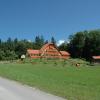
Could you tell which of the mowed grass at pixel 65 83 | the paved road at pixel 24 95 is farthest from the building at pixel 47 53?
the paved road at pixel 24 95

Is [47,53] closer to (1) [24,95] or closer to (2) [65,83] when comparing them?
(2) [65,83]

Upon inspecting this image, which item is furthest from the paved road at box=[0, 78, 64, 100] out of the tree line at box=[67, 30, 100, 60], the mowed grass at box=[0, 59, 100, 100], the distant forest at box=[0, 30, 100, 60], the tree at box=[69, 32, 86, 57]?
the tree at box=[69, 32, 86, 57]

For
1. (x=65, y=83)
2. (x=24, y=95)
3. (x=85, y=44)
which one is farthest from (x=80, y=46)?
(x=24, y=95)

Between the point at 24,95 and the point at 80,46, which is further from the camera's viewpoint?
the point at 80,46

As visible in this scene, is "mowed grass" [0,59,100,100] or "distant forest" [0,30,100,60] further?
"distant forest" [0,30,100,60]

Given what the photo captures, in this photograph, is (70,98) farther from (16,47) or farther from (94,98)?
(16,47)

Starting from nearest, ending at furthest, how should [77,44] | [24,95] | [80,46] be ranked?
[24,95]
[80,46]
[77,44]

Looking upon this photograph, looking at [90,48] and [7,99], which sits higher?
[90,48]

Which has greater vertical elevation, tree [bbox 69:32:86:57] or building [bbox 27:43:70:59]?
tree [bbox 69:32:86:57]

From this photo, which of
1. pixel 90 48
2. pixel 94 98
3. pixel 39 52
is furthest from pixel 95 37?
pixel 94 98

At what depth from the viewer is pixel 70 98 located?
55.2ft

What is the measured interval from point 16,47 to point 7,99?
152 m

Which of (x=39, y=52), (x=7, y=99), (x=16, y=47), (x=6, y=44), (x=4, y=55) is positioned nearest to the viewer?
(x=7, y=99)

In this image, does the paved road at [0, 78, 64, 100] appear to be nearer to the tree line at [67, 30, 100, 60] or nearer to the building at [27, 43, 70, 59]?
the building at [27, 43, 70, 59]
